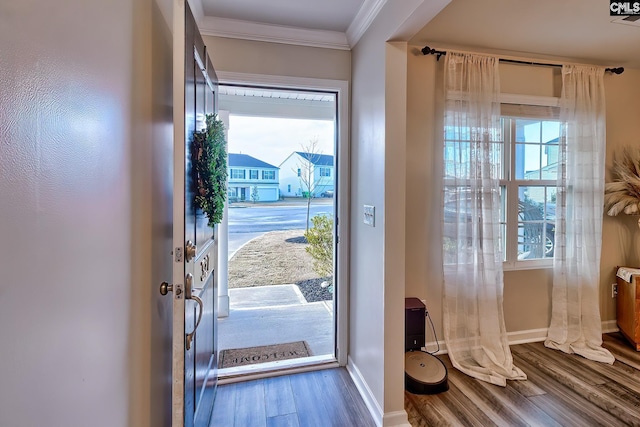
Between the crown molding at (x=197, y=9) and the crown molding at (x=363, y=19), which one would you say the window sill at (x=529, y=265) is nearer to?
the crown molding at (x=363, y=19)

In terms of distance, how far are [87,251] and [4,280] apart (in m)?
0.28

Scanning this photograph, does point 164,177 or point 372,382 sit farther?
point 372,382

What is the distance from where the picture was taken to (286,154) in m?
4.73

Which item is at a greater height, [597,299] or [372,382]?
[597,299]

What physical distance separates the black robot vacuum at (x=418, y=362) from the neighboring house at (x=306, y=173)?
2754 mm

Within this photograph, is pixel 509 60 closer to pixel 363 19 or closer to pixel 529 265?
pixel 363 19

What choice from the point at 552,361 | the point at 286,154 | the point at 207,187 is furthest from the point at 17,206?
the point at 286,154

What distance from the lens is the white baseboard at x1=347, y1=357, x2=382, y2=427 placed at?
6.01ft


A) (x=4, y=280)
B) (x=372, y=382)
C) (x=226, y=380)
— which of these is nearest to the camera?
(x=4, y=280)

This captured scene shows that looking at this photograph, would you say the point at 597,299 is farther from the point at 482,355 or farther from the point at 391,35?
the point at 391,35

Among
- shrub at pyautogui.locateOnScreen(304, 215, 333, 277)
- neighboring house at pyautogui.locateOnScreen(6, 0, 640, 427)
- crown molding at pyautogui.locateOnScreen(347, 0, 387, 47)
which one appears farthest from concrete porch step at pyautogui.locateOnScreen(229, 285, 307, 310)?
crown molding at pyautogui.locateOnScreen(347, 0, 387, 47)

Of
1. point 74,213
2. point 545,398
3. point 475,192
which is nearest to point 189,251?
point 74,213

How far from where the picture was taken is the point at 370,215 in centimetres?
196

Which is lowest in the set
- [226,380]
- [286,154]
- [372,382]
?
[226,380]
